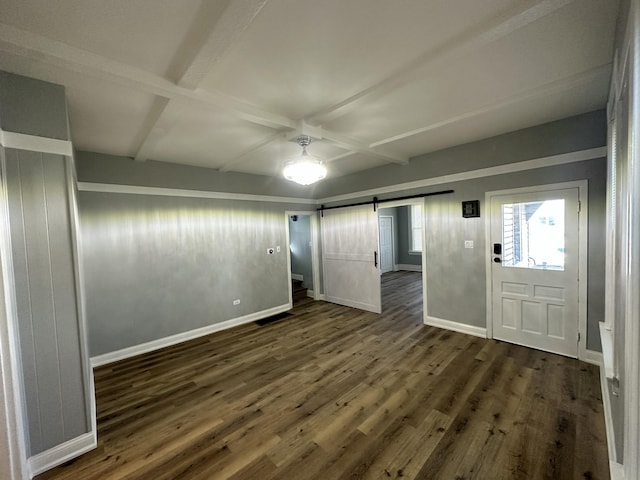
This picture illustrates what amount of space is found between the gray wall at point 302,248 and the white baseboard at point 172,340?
166 cm

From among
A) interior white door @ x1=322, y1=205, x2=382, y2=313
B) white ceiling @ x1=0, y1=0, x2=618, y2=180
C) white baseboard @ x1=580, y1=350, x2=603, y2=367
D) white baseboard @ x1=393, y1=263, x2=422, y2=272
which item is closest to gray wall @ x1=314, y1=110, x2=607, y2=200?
white ceiling @ x1=0, y1=0, x2=618, y2=180

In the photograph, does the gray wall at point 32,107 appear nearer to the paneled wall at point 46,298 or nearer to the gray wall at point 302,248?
the paneled wall at point 46,298

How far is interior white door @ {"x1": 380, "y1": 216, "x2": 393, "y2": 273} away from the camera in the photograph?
9.01m

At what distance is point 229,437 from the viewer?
6.92 feet

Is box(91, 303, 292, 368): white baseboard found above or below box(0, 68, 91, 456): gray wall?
below

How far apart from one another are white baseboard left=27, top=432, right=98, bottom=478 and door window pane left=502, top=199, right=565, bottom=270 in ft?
15.9

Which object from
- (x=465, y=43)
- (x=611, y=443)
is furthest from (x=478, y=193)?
(x=611, y=443)

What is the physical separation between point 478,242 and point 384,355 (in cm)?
214

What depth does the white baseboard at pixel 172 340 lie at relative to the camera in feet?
11.4

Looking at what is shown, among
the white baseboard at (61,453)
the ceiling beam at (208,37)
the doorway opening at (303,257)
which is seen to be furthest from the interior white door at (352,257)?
the white baseboard at (61,453)

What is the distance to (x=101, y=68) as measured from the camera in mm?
1744

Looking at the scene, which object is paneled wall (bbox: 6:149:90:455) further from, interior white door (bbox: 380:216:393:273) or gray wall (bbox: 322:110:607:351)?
interior white door (bbox: 380:216:393:273)

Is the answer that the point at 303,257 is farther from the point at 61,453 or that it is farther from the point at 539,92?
the point at 539,92

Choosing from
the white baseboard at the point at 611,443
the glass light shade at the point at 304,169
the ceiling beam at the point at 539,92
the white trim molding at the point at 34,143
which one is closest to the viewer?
the white baseboard at the point at 611,443
